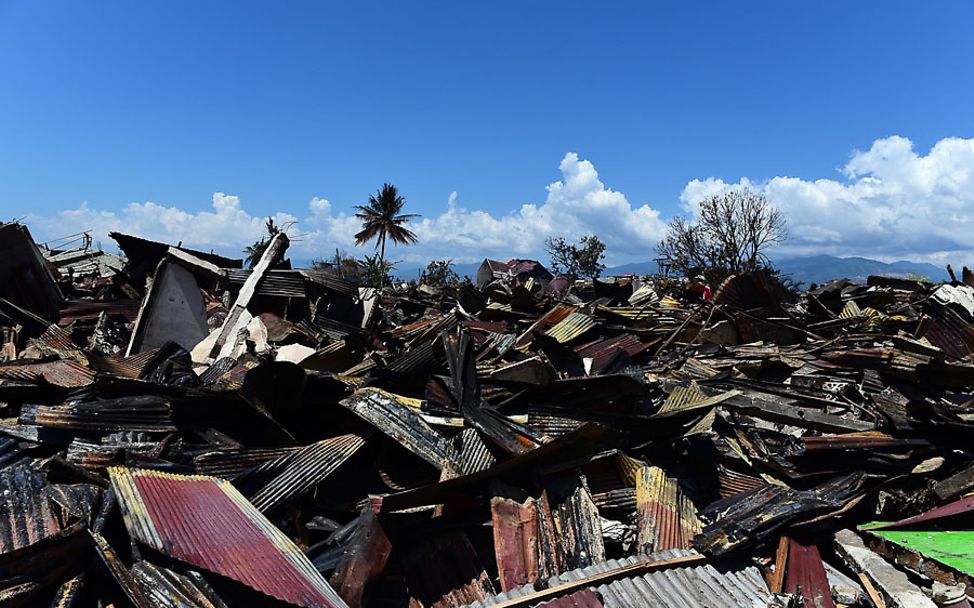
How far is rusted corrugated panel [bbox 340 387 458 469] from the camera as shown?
3676 millimetres

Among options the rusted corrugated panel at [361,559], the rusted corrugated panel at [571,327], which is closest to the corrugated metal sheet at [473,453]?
the rusted corrugated panel at [361,559]

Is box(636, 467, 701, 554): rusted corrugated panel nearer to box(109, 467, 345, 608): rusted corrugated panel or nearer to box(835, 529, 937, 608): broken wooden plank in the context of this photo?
box(835, 529, 937, 608): broken wooden plank

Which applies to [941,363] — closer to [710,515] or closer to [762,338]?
[762,338]

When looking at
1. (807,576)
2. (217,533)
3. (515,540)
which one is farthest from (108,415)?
(807,576)

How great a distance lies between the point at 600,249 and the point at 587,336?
33.6 metres

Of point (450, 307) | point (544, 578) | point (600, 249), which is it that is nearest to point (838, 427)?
point (544, 578)

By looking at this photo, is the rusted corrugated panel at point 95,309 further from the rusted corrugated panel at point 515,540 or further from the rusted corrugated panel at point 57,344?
the rusted corrugated panel at point 515,540

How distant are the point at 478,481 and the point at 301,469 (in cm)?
111

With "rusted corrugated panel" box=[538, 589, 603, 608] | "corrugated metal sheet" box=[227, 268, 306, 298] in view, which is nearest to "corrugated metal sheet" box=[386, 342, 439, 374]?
"rusted corrugated panel" box=[538, 589, 603, 608]

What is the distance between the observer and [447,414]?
4.16 metres

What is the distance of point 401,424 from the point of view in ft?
12.7

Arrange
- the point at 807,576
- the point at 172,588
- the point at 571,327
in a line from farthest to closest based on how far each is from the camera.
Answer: the point at 571,327, the point at 807,576, the point at 172,588

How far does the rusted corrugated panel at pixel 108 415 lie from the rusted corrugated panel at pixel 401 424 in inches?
55.7

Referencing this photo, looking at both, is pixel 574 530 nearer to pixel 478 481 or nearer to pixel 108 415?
pixel 478 481
